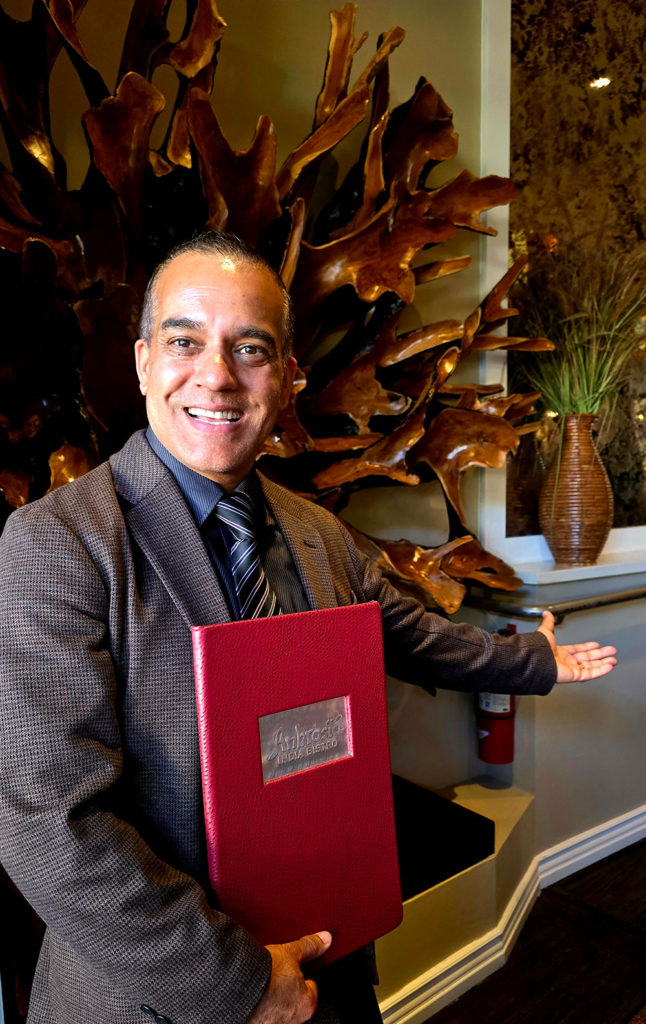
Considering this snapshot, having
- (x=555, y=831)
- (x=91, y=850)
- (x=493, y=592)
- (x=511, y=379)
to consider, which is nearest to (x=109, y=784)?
(x=91, y=850)

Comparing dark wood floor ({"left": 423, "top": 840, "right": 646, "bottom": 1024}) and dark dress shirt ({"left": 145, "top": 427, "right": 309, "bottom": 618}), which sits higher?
dark dress shirt ({"left": 145, "top": 427, "right": 309, "bottom": 618})

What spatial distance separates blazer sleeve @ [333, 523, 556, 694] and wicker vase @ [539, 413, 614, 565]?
106cm

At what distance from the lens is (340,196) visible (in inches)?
70.2

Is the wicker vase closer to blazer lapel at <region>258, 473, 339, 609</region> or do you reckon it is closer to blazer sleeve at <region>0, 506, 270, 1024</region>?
blazer lapel at <region>258, 473, 339, 609</region>

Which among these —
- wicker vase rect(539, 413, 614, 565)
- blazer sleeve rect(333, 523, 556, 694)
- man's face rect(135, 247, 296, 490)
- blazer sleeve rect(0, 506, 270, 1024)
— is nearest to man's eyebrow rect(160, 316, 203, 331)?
man's face rect(135, 247, 296, 490)

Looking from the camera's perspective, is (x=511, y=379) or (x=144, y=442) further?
(x=511, y=379)

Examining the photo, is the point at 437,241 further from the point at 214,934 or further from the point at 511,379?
the point at 214,934

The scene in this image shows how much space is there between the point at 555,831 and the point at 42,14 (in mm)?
2617

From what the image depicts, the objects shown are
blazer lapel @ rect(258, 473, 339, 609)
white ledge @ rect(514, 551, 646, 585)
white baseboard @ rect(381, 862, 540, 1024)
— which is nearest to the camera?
blazer lapel @ rect(258, 473, 339, 609)

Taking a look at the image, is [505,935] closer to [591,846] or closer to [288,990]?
[591,846]

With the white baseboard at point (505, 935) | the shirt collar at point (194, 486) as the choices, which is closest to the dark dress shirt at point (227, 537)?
the shirt collar at point (194, 486)

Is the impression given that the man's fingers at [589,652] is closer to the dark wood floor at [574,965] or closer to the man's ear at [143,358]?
the man's ear at [143,358]

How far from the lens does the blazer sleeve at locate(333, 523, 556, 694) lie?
1.27m

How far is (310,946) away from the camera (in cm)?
86
